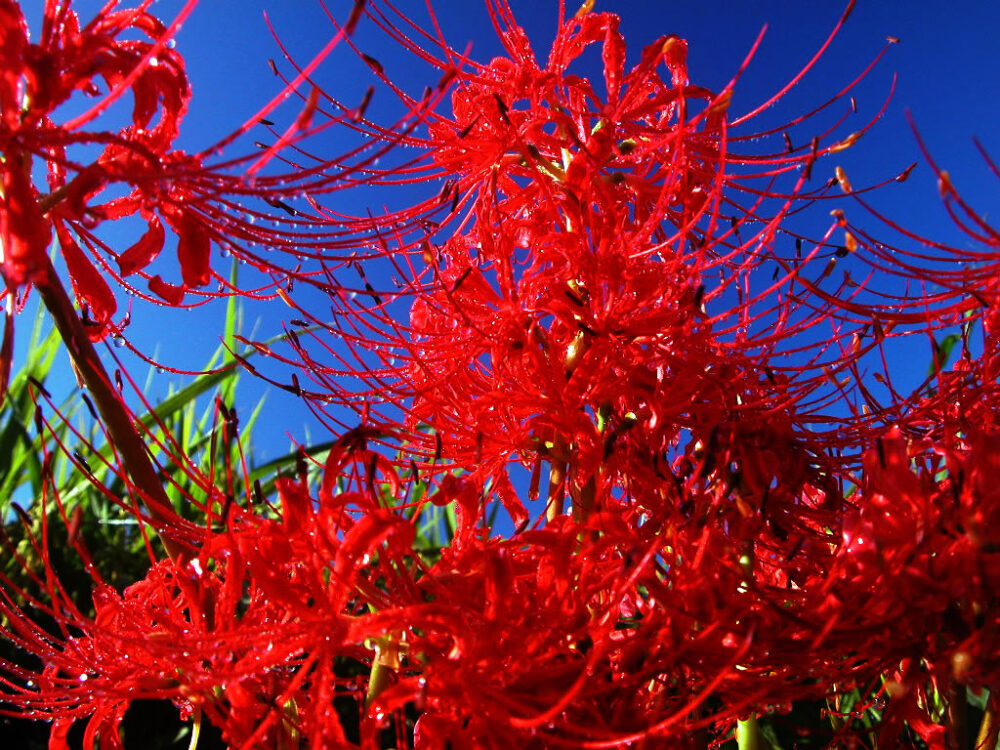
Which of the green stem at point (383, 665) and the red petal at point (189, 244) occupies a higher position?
the red petal at point (189, 244)

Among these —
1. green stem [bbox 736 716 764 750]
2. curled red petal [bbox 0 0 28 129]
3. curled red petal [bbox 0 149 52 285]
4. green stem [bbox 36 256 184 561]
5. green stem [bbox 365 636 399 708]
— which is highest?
curled red petal [bbox 0 0 28 129]

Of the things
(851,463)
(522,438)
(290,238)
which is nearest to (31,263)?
(290,238)

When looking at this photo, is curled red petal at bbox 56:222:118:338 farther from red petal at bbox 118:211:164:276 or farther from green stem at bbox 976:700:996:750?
green stem at bbox 976:700:996:750

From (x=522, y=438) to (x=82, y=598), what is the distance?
5.61 feet

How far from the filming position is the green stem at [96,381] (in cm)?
Result: 70

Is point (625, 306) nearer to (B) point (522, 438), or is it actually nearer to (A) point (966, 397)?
(B) point (522, 438)

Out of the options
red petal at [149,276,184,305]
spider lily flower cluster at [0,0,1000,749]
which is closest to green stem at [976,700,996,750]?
spider lily flower cluster at [0,0,1000,749]

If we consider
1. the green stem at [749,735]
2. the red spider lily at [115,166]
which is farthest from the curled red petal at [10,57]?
the green stem at [749,735]

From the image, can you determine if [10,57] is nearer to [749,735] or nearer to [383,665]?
[383,665]

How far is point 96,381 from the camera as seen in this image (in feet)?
2.31

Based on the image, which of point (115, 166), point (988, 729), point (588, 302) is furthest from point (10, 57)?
point (988, 729)

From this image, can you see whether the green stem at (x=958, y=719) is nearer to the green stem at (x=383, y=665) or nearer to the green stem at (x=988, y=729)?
the green stem at (x=988, y=729)

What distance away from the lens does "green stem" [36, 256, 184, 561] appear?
0.70 metres

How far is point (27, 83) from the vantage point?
709 mm
